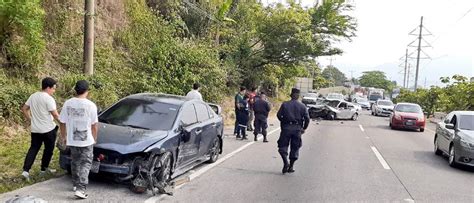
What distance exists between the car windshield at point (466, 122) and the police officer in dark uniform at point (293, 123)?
5.01 meters

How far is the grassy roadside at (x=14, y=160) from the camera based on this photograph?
22.7 feet

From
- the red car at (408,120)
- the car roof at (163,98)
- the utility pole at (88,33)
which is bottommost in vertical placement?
the red car at (408,120)

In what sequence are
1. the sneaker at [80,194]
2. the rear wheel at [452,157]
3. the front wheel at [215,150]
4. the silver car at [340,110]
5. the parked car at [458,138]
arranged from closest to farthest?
the sneaker at [80,194], the front wheel at [215,150], the parked car at [458,138], the rear wheel at [452,157], the silver car at [340,110]

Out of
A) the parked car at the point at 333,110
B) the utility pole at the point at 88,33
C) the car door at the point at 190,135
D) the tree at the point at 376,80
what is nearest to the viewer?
the car door at the point at 190,135

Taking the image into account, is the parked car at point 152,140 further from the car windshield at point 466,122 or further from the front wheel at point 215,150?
the car windshield at point 466,122

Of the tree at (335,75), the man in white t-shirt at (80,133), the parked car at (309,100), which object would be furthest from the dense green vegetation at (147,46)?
the tree at (335,75)

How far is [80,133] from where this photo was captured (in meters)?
6.26

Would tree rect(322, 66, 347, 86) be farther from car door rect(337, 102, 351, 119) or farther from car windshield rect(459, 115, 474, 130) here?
car windshield rect(459, 115, 474, 130)

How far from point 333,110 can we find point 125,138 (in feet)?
75.2

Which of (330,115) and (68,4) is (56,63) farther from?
(330,115)

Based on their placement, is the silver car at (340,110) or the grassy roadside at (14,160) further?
the silver car at (340,110)

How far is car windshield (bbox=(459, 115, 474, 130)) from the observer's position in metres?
11.6

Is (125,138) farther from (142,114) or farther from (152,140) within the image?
(142,114)

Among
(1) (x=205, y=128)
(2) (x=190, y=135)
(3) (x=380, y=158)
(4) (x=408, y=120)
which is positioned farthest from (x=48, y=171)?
(4) (x=408, y=120)
